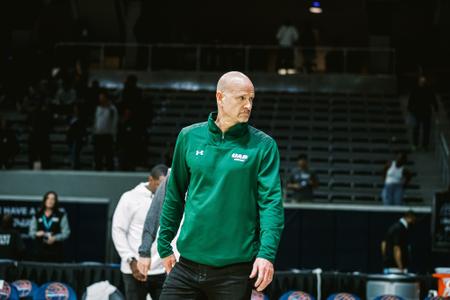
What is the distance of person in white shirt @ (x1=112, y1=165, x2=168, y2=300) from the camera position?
346 inches

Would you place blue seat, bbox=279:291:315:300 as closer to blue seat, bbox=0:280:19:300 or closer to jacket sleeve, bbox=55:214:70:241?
blue seat, bbox=0:280:19:300

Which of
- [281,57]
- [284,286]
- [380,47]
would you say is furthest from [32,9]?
[284,286]

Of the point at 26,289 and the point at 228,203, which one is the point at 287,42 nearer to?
the point at 26,289

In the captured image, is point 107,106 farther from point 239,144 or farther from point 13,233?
point 239,144

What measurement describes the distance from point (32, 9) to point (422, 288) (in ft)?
71.8

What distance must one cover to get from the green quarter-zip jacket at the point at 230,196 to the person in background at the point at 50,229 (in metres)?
9.96

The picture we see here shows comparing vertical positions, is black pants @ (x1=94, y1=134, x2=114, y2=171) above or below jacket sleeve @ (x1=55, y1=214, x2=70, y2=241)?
above

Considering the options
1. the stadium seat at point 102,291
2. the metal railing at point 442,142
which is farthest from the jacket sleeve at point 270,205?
the metal railing at point 442,142

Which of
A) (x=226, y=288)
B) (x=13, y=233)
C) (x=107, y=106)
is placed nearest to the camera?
(x=226, y=288)

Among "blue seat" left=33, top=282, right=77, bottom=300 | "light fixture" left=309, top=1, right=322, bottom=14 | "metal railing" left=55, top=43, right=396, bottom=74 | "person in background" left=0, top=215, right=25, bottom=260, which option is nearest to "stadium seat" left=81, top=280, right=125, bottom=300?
"blue seat" left=33, top=282, right=77, bottom=300

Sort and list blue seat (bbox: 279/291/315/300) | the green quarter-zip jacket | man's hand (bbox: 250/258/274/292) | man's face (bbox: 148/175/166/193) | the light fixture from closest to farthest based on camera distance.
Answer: man's hand (bbox: 250/258/274/292) < the green quarter-zip jacket < man's face (bbox: 148/175/166/193) < blue seat (bbox: 279/291/315/300) < the light fixture

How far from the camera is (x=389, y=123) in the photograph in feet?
84.8

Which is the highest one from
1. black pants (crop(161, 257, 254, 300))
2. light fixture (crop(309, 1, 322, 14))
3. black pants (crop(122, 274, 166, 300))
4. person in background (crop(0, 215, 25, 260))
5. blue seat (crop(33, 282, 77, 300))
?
light fixture (crop(309, 1, 322, 14))

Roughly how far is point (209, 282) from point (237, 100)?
1015 mm
